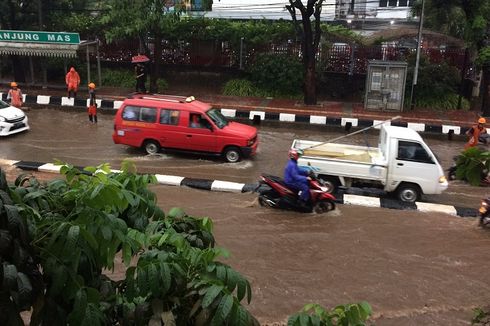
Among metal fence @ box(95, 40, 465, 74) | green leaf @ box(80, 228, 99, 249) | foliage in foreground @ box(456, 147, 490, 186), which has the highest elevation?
metal fence @ box(95, 40, 465, 74)

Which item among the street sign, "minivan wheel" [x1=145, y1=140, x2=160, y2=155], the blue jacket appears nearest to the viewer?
the blue jacket

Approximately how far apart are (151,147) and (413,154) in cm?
690

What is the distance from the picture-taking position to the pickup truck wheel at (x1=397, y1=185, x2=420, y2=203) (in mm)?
11500

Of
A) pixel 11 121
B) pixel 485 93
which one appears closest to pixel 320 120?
pixel 485 93

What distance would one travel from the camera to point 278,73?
73.4 ft

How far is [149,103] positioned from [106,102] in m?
6.51

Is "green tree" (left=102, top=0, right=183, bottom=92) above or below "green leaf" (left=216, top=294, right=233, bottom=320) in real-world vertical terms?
above

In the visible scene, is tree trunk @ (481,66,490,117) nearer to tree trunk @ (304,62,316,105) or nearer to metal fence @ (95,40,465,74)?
metal fence @ (95,40,465,74)

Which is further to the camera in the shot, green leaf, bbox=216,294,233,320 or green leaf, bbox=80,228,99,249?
green leaf, bbox=80,228,99,249

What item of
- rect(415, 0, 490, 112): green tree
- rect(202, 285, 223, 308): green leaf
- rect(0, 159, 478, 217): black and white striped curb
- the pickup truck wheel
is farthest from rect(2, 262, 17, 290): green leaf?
rect(415, 0, 490, 112): green tree

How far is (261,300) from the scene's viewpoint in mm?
7391

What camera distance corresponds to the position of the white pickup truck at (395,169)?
11.2 m

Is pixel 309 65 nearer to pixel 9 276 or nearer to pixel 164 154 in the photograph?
pixel 164 154

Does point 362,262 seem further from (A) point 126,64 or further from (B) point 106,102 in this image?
(A) point 126,64
